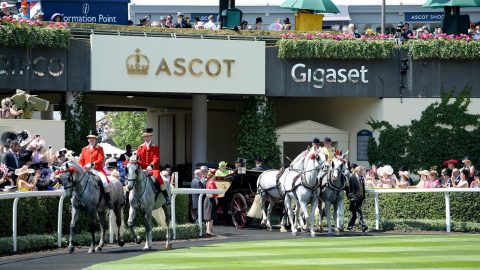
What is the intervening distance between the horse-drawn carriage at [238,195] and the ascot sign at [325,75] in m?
8.88

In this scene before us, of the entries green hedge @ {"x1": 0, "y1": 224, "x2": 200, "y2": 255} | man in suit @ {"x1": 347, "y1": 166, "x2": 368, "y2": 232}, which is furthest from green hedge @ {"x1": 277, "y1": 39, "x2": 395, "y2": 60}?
green hedge @ {"x1": 0, "y1": 224, "x2": 200, "y2": 255}

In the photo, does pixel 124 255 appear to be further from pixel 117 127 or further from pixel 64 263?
pixel 117 127

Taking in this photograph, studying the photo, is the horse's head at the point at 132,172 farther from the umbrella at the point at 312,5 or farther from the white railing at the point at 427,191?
the umbrella at the point at 312,5

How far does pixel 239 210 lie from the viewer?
Answer: 30.6 metres

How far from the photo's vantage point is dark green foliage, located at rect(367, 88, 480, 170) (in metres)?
39.7

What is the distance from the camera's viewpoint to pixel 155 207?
23.3 m

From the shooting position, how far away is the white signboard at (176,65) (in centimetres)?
3716

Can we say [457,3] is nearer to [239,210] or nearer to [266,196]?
[239,210]

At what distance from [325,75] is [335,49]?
37.8 inches

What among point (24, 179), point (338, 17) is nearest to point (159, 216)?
point (24, 179)

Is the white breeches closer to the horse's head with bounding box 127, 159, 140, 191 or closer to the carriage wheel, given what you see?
the horse's head with bounding box 127, 159, 140, 191

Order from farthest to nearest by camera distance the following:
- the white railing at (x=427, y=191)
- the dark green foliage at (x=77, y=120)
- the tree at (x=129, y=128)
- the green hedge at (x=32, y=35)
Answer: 1. the tree at (x=129, y=128)
2. the dark green foliage at (x=77, y=120)
3. the green hedge at (x=32, y=35)
4. the white railing at (x=427, y=191)

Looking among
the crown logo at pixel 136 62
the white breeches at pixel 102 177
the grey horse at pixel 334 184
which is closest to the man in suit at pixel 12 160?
the white breeches at pixel 102 177

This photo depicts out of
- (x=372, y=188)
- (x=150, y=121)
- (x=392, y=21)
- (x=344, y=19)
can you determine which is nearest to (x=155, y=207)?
(x=372, y=188)
